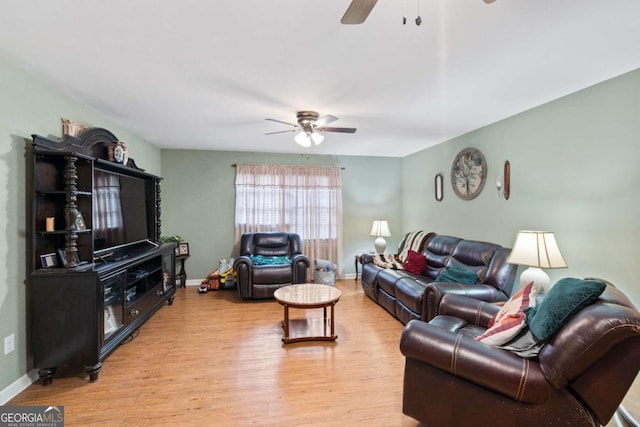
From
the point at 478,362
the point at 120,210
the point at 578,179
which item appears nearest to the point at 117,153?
the point at 120,210

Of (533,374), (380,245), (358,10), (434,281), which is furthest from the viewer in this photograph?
(380,245)

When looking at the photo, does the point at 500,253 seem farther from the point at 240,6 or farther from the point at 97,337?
the point at 97,337

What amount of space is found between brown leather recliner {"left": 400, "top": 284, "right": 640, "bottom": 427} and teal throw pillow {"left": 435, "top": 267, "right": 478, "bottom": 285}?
1.57m

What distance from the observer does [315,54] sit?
2.00 metres

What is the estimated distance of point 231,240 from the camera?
5.25 metres

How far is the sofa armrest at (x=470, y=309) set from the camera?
2.19 meters

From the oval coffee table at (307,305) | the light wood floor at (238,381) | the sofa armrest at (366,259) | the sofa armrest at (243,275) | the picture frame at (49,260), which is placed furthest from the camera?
the sofa armrest at (366,259)

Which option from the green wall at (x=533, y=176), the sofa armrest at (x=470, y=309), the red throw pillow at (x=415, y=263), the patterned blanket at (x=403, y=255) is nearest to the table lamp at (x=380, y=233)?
the patterned blanket at (x=403, y=255)

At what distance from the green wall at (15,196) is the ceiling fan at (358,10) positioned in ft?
8.17

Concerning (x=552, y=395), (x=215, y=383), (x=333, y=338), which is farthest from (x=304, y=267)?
(x=552, y=395)

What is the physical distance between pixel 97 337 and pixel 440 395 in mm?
2564

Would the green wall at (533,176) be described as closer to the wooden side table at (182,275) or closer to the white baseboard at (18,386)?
the white baseboard at (18,386)

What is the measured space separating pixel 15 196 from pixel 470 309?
3.57m

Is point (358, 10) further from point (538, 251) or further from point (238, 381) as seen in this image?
point (238, 381)
